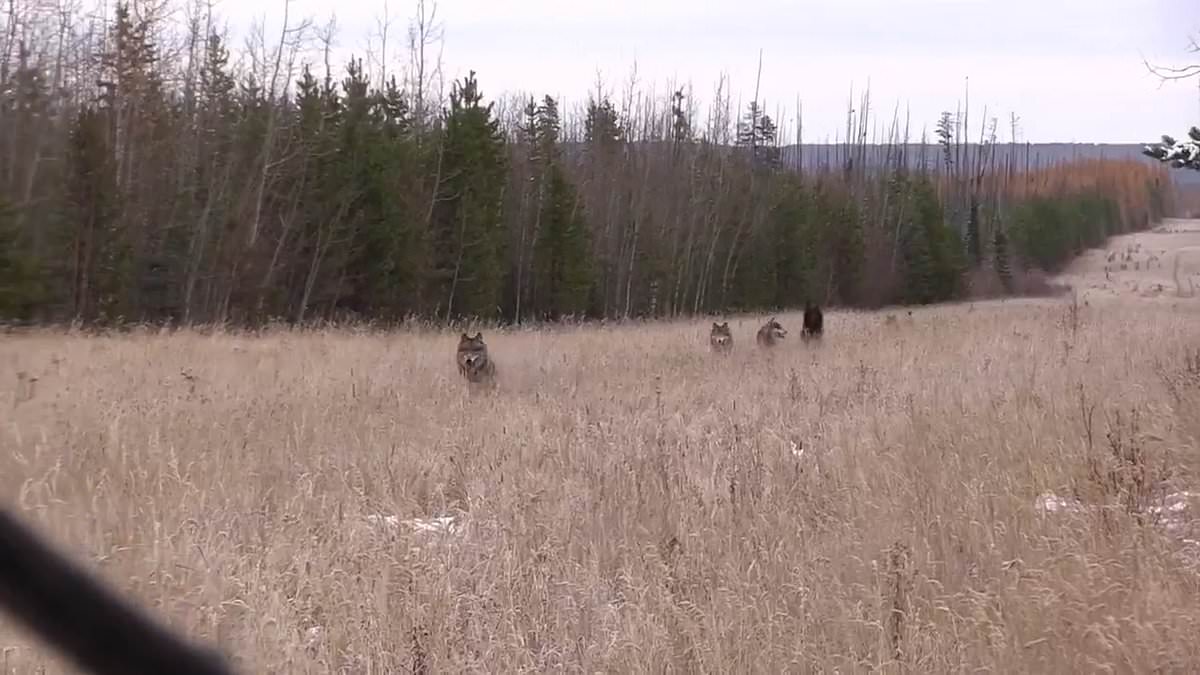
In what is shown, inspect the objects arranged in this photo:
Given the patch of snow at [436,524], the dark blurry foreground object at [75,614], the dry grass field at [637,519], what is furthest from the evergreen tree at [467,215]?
the dark blurry foreground object at [75,614]

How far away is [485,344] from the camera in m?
18.5

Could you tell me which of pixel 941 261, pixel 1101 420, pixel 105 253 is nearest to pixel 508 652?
pixel 1101 420

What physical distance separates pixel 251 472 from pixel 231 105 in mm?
26730

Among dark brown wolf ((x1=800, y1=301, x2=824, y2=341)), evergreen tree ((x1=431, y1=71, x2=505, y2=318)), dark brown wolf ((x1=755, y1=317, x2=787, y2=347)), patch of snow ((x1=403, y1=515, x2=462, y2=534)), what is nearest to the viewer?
patch of snow ((x1=403, y1=515, x2=462, y2=534))

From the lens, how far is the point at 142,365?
1291 centimetres

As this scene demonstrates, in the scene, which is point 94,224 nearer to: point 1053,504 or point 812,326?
point 812,326

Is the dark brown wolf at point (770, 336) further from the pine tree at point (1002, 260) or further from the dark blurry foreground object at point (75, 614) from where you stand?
the pine tree at point (1002, 260)

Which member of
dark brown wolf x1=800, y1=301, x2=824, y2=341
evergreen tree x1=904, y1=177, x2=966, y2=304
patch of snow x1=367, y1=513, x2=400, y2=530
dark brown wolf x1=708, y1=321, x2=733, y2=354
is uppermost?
evergreen tree x1=904, y1=177, x2=966, y2=304

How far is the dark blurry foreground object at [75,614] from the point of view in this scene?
80cm

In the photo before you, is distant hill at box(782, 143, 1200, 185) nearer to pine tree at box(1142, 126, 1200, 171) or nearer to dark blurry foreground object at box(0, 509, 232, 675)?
pine tree at box(1142, 126, 1200, 171)

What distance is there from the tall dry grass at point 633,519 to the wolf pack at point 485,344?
1451mm

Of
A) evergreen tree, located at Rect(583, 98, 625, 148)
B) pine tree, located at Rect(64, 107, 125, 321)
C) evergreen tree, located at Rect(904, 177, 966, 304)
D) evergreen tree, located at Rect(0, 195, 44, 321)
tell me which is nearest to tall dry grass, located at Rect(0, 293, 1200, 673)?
evergreen tree, located at Rect(0, 195, 44, 321)

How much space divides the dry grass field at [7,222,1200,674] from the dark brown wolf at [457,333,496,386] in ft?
4.27

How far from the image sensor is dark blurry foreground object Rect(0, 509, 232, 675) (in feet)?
2.62
